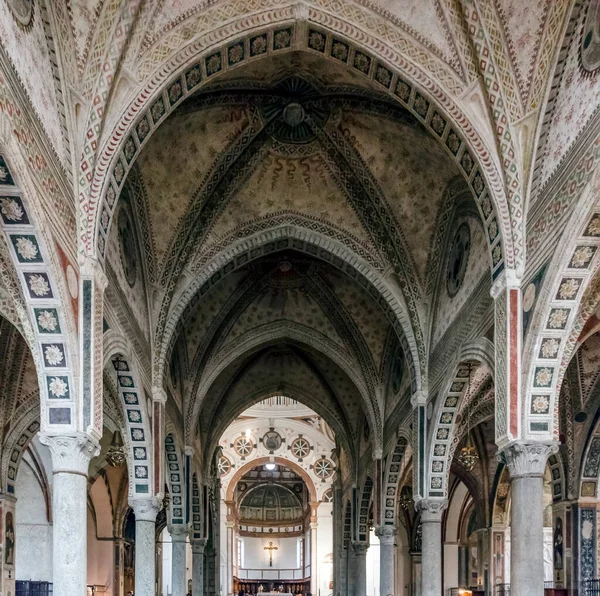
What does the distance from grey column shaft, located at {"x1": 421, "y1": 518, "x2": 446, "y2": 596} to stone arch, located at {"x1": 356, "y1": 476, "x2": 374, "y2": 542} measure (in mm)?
9309

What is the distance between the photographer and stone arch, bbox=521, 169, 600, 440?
10414mm

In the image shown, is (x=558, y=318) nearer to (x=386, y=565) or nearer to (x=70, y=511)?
(x=70, y=511)

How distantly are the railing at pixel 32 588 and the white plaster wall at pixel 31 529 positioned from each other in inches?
53.8

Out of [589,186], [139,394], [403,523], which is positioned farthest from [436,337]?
[403,523]

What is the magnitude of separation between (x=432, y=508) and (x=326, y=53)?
8992 mm

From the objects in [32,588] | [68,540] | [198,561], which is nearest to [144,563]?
[68,540]

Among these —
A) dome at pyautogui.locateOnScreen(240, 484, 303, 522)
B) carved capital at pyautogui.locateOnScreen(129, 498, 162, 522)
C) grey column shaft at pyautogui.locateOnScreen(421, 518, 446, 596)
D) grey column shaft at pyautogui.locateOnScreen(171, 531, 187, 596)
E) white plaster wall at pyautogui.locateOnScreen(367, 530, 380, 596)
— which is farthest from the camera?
dome at pyautogui.locateOnScreen(240, 484, 303, 522)

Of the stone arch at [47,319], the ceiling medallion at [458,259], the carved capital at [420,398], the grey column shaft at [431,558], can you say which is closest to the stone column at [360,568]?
the grey column shaft at [431,558]

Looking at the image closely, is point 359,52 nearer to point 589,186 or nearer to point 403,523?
point 589,186

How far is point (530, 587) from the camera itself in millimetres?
10773

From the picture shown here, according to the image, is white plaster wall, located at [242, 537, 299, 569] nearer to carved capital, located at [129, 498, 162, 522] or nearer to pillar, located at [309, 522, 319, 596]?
pillar, located at [309, 522, 319, 596]

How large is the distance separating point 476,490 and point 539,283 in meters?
16.1

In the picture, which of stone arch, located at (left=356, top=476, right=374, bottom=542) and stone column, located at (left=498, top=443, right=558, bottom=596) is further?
stone arch, located at (left=356, top=476, right=374, bottom=542)

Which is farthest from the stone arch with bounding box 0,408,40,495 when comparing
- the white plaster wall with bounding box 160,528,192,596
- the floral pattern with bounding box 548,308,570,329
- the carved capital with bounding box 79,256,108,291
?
the white plaster wall with bounding box 160,528,192,596
